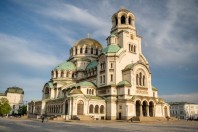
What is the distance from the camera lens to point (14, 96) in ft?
337

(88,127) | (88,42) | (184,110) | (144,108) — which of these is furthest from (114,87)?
(184,110)

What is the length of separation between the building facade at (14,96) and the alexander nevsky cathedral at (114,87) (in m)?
49.8

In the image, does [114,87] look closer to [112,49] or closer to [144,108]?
[144,108]

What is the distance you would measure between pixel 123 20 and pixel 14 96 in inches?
3051

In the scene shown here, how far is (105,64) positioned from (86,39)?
22132mm

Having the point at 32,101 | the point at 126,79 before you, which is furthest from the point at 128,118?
the point at 32,101

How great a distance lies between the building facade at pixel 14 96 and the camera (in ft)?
330

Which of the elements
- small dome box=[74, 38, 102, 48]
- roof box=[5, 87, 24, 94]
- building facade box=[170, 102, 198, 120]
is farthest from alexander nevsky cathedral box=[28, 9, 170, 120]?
building facade box=[170, 102, 198, 120]

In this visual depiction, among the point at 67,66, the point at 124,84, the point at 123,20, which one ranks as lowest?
the point at 124,84

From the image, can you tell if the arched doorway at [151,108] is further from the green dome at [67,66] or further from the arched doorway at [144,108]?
the green dome at [67,66]

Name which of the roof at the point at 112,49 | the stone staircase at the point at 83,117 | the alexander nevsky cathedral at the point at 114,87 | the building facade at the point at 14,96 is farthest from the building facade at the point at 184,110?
the building facade at the point at 14,96

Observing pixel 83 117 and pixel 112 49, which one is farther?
pixel 112 49

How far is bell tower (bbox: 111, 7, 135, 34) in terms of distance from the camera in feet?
168

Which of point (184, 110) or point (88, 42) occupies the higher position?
point (88, 42)
